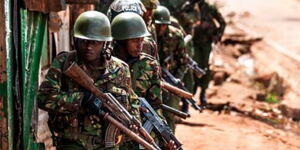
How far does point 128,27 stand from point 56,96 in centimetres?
124

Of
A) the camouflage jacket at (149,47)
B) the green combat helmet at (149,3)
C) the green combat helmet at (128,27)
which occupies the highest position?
the green combat helmet at (149,3)

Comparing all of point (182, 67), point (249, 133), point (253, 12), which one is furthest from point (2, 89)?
point (253, 12)

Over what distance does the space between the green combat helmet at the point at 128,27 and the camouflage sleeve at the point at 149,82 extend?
290mm

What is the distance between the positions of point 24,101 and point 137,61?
1027 mm

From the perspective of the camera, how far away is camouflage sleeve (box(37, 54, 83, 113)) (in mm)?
5098

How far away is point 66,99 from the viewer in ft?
16.7

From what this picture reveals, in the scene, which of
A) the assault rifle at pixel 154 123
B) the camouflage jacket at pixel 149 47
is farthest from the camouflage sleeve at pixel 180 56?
the assault rifle at pixel 154 123

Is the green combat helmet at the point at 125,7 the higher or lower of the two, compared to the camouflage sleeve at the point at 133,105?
higher

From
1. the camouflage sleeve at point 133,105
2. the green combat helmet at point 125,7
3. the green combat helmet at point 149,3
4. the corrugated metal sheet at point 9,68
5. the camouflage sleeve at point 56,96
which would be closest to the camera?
the camouflage sleeve at point 56,96

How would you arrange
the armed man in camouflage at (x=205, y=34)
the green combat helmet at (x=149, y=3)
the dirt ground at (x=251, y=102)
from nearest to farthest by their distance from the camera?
the green combat helmet at (x=149, y=3) → the dirt ground at (x=251, y=102) → the armed man in camouflage at (x=205, y=34)

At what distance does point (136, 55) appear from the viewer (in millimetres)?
6242

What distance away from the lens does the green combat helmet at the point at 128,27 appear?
6129mm

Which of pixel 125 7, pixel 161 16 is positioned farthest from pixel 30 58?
pixel 161 16

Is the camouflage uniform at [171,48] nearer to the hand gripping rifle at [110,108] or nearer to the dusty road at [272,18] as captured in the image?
the hand gripping rifle at [110,108]
